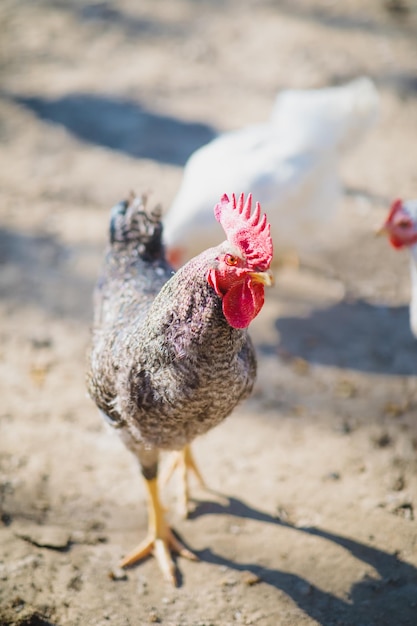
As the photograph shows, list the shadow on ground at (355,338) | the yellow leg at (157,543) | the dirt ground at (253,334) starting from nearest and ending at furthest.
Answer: the dirt ground at (253,334), the yellow leg at (157,543), the shadow on ground at (355,338)

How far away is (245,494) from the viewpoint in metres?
4.08

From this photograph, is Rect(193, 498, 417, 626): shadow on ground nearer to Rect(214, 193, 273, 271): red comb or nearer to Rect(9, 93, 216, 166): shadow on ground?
Rect(214, 193, 273, 271): red comb

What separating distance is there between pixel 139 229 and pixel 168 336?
1.22m

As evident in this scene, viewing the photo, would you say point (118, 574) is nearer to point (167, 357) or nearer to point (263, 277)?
point (167, 357)

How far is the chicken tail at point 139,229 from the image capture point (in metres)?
3.74

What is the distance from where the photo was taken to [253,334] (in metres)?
5.29

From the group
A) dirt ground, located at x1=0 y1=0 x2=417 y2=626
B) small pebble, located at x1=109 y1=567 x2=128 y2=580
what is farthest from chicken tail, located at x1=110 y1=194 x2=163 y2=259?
small pebble, located at x1=109 y1=567 x2=128 y2=580

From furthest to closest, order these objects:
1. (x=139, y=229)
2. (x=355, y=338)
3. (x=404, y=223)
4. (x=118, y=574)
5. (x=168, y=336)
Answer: (x=355, y=338)
(x=404, y=223)
(x=139, y=229)
(x=118, y=574)
(x=168, y=336)

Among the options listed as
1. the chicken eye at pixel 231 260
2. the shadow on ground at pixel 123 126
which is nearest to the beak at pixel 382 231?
the chicken eye at pixel 231 260

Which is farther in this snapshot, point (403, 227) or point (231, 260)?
point (403, 227)

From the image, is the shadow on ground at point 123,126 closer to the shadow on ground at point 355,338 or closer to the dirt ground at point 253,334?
the dirt ground at point 253,334

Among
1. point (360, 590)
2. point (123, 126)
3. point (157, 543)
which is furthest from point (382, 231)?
point (123, 126)

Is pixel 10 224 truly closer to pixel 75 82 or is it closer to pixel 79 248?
pixel 79 248

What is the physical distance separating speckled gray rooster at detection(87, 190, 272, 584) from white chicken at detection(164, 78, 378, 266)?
1038mm
